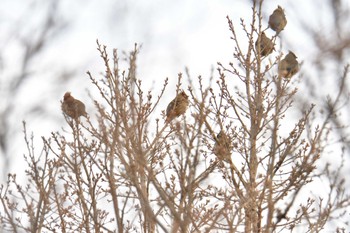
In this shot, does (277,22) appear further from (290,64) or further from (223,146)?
(223,146)

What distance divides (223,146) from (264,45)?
67.0 inches

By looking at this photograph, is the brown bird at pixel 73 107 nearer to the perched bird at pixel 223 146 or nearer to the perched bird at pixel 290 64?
the perched bird at pixel 223 146

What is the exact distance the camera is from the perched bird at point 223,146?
25.2 feet

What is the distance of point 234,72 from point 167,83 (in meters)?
1.81

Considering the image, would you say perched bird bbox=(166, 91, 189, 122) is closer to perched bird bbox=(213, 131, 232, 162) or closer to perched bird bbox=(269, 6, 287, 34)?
perched bird bbox=(213, 131, 232, 162)

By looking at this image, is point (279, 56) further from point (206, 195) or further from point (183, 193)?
Result: point (183, 193)

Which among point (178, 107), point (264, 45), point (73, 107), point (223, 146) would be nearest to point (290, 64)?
point (264, 45)

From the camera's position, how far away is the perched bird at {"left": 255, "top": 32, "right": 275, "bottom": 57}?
8.80m

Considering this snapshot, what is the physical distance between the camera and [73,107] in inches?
322

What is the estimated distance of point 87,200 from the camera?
7590 mm

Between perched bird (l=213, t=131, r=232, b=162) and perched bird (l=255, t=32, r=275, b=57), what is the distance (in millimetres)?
1351

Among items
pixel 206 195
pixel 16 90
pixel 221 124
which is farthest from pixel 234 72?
pixel 16 90

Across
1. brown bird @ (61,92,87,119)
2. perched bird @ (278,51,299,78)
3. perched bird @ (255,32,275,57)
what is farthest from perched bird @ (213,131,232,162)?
brown bird @ (61,92,87,119)

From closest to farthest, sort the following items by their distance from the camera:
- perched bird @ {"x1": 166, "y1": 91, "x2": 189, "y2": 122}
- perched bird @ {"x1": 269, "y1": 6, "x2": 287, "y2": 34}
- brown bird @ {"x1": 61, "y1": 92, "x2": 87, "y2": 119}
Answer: perched bird @ {"x1": 166, "y1": 91, "x2": 189, "y2": 122} → brown bird @ {"x1": 61, "y1": 92, "x2": 87, "y2": 119} → perched bird @ {"x1": 269, "y1": 6, "x2": 287, "y2": 34}
